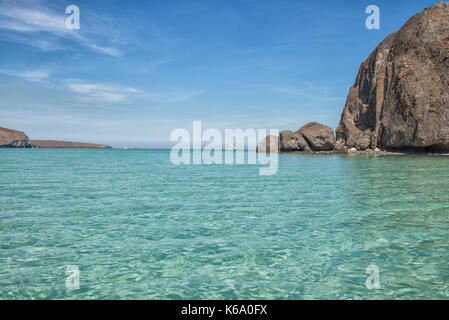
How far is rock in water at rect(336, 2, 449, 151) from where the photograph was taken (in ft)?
189

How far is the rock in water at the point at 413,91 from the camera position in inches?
2264

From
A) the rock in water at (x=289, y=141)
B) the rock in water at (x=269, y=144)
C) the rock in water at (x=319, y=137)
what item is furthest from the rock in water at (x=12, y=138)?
the rock in water at (x=319, y=137)

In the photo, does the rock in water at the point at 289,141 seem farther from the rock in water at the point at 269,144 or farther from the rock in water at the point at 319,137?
the rock in water at the point at 319,137

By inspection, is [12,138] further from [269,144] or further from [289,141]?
[289,141]

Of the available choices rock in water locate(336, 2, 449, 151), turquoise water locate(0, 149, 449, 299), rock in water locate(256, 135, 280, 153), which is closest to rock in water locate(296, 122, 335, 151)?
rock in water locate(336, 2, 449, 151)

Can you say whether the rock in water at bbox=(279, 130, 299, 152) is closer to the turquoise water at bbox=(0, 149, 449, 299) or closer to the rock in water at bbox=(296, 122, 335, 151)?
the rock in water at bbox=(296, 122, 335, 151)

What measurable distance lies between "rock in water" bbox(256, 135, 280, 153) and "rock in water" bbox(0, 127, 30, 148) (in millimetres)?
143652

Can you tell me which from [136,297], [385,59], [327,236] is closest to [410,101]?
[385,59]

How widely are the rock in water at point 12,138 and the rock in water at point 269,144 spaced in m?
144

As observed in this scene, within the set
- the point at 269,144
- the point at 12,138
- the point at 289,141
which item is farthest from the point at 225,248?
the point at 12,138

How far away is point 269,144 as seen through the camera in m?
94.7

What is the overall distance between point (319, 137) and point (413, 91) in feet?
87.0

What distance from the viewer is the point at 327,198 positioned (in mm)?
12359

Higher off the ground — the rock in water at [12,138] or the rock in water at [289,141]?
the rock in water at [12,138]
